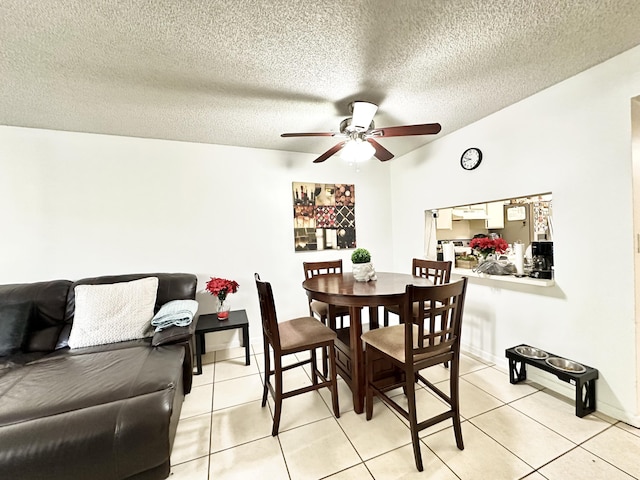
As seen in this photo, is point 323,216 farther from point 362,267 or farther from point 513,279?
point 513,279

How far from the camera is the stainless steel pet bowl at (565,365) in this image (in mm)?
1854

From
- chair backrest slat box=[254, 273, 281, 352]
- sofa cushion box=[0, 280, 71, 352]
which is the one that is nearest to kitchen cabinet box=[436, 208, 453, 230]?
chair backrest slat box=[254, 273, 281, 352]

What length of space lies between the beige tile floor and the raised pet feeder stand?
0.09 metres

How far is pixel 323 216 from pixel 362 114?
A: 67.3 inches

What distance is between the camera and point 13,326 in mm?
2016

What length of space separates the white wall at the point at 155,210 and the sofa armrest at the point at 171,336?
957 mm

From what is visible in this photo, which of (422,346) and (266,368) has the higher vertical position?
(422,346)

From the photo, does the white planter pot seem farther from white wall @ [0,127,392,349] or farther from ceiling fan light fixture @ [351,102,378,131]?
white wall @ [0,127,392,349]

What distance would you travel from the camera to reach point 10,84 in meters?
1.82

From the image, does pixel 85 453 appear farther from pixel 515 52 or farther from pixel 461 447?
pixel 515 52

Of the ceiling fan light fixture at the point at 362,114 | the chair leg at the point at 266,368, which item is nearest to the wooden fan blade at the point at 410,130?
the ceiling fan light fixture at the point at 362,114

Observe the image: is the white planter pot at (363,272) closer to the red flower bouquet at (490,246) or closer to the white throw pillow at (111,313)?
the red flower bouquet at (490,246)

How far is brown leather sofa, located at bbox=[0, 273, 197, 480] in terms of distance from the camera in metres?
1.15

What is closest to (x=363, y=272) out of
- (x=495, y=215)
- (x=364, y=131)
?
(x=364, y=131)
